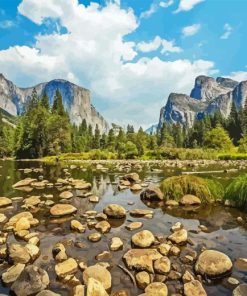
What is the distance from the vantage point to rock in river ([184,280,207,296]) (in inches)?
266

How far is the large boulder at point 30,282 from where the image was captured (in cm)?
688

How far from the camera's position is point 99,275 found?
24.3ft

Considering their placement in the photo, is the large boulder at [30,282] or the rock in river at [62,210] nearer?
the large boulder at [30,282]

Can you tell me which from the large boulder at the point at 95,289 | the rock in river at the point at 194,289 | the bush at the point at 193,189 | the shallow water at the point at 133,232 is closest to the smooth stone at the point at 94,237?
the shallow water at the point at 133,232

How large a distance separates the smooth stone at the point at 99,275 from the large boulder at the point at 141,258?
910mm

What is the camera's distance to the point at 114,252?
9336 millimetres

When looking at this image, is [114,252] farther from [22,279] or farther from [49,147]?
[49,147]

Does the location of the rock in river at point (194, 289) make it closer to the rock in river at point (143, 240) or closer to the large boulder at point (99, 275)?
the large boulder at point (99, 275)

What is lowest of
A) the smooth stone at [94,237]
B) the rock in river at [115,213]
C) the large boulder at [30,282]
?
the large boulder at [30,282]

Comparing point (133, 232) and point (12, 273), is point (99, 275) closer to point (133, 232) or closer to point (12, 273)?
point (12, 273)

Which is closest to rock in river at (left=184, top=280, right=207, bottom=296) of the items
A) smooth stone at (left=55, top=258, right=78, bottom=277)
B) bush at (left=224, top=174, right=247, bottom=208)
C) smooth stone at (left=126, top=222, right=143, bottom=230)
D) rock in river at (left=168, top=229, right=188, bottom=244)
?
rock in river at (left=168, top=229, right=188, bottom=244)

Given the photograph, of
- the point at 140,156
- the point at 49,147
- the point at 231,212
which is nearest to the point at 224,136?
the point at 140,156

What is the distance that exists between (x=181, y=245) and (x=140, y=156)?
6700cm

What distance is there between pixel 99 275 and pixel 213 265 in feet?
9.77
